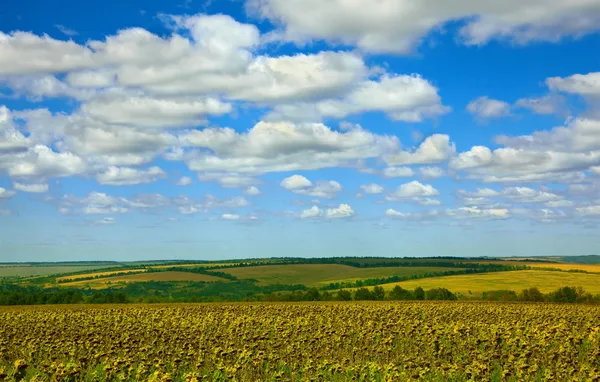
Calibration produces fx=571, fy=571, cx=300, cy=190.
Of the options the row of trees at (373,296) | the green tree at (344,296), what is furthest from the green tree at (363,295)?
the green tree at (344,296)

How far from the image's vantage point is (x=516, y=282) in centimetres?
16500

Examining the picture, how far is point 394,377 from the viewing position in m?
20.2

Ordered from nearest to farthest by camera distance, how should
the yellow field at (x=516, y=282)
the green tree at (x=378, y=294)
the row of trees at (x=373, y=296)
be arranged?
the row of trees at (x=373, y=296), the green tree at (x=378, y=294), the yellow field at (x=516, y=282)

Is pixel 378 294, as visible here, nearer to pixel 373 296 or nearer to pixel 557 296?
pixel 373 296

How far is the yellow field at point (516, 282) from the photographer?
148m

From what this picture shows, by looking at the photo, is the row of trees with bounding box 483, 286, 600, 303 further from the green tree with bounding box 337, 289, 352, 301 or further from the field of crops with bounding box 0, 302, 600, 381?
the field of crops with bounding box 0, 302, 600, 381

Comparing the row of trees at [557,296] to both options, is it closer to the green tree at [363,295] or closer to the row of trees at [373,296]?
the row of trees at [373,296]

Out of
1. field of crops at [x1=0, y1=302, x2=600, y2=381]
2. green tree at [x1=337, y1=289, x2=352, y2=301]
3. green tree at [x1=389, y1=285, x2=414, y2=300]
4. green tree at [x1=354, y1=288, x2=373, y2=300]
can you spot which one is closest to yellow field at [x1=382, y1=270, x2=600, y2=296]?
green tree at [x1=389, y1=285, x2=414, y2=300]

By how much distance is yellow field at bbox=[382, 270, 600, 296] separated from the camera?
147875mm

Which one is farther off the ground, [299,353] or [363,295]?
[299,353]

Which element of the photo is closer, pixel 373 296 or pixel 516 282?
pixel 373 296

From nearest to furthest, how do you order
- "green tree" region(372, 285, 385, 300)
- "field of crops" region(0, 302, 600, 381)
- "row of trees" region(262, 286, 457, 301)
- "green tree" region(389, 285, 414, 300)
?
"field of crops" region(0, 302, 600, 381) → "row of trees" region(262, 286, 457, 301) → "green tree" region(389, 285, 414, 300) → "green tree" region(372, 285, 385, 300)

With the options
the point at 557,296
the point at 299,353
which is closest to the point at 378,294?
the point at 557,296

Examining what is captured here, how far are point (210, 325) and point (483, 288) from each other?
122m
